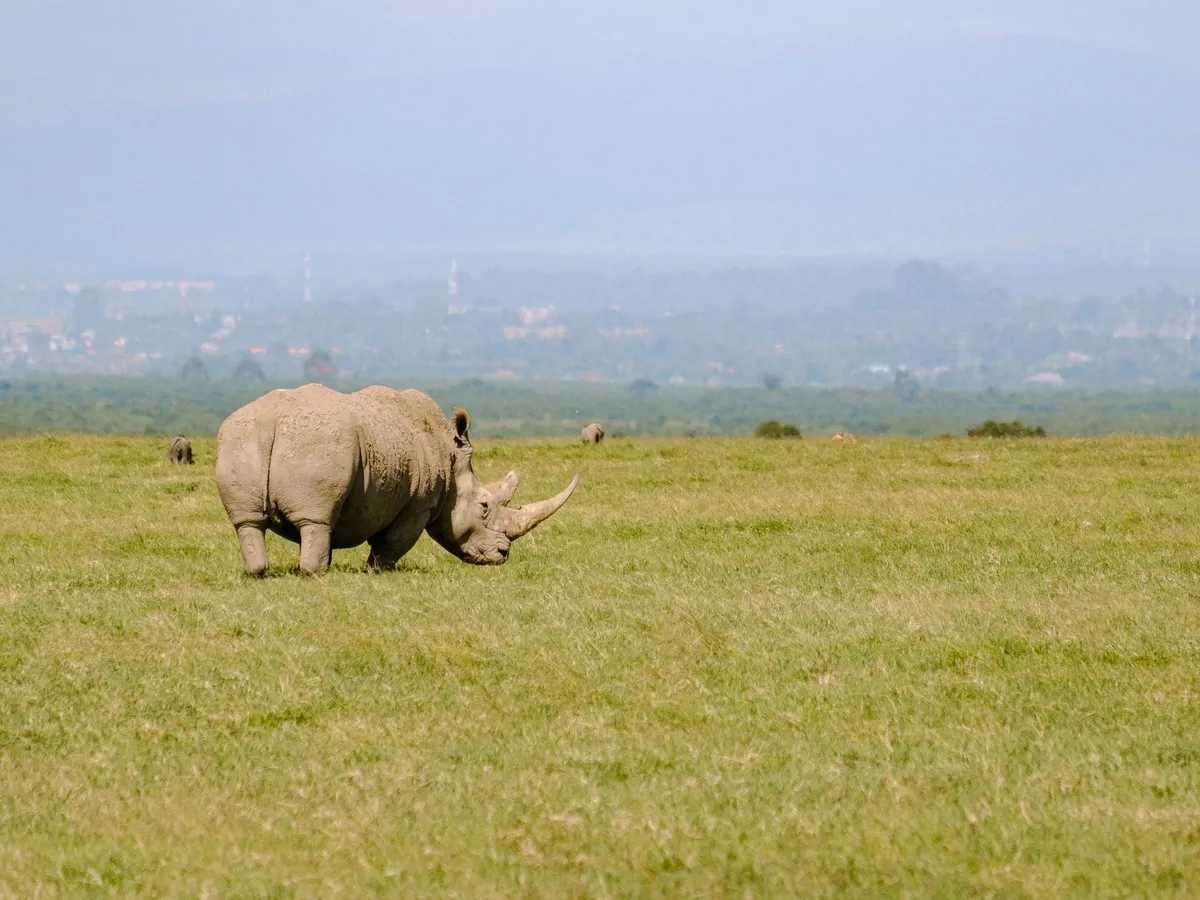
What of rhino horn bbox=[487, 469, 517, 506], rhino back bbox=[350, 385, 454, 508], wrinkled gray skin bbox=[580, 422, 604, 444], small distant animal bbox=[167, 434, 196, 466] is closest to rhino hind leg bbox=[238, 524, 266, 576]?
rhino back bbox=[350, 385, 454, 508]

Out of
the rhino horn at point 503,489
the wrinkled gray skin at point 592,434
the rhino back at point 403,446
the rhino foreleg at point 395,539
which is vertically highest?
the rhino back at point 403,446

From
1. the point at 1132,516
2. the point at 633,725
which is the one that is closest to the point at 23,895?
the point at 633,725

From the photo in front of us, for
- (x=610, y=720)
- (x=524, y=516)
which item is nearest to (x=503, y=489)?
(x=524, y=516)

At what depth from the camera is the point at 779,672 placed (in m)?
11.8

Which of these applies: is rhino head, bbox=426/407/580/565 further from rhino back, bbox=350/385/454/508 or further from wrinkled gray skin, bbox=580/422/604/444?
wrinkled gray skin, bbox=580/422/604/444

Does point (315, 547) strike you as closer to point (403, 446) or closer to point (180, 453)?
point (403, 446)

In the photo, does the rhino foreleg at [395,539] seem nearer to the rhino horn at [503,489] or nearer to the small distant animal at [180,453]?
the rhino horn at [503,489]

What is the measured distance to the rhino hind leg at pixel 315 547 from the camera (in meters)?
15.6

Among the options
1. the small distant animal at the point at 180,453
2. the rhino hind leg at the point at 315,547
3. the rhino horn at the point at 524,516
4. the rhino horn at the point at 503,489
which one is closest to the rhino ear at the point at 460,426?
the rhino horn at the point at 503,489

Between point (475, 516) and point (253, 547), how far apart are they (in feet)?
9.29

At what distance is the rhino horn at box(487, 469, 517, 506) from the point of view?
59.8 feet

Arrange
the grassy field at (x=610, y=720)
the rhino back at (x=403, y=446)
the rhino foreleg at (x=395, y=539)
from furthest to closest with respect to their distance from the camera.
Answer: the rhino foreleg at (x=395, y=539) < the rhino back at (x=403, y=446) < the grassy field at (x=610, y=720)

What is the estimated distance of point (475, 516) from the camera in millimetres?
17906

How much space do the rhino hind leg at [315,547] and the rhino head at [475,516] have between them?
2.09 metres
